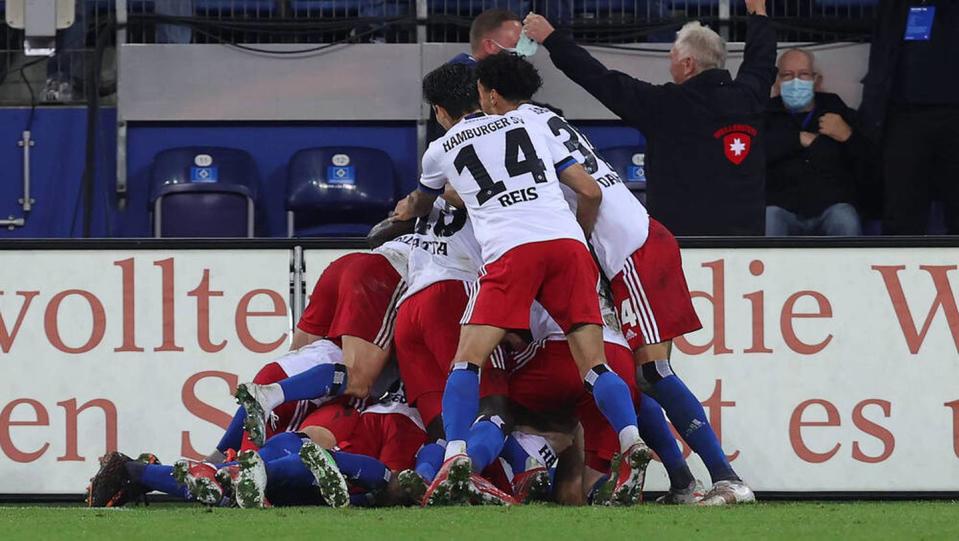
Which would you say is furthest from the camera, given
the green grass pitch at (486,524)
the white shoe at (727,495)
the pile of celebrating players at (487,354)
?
the white shoe at (727,495)

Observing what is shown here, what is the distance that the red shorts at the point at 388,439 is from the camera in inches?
253

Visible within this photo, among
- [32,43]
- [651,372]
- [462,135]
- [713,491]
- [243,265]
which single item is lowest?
[713,491]

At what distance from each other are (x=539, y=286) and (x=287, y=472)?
1.13 metres

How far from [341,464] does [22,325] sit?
78.2 inches

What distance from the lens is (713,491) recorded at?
243 inches

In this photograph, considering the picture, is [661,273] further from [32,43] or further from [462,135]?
[32,43]

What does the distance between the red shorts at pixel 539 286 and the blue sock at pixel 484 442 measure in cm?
37

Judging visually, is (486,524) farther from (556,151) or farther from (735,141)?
(735,141)

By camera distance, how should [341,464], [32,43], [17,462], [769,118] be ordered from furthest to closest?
1. [32,43]
2. [769,118]
3. [17,462]
4. [341,464]

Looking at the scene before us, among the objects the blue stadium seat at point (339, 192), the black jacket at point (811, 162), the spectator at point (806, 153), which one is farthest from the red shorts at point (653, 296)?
the blue stadium seat at point (339, 192)

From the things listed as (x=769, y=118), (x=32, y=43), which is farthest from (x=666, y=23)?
(x=32, y=43)

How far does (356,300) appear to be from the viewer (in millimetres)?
6793

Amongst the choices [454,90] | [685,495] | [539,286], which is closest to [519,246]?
[539,286]

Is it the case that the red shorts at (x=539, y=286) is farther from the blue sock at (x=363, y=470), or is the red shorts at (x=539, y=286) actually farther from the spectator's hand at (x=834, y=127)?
the spectator's hand at (x=834, y=127)
